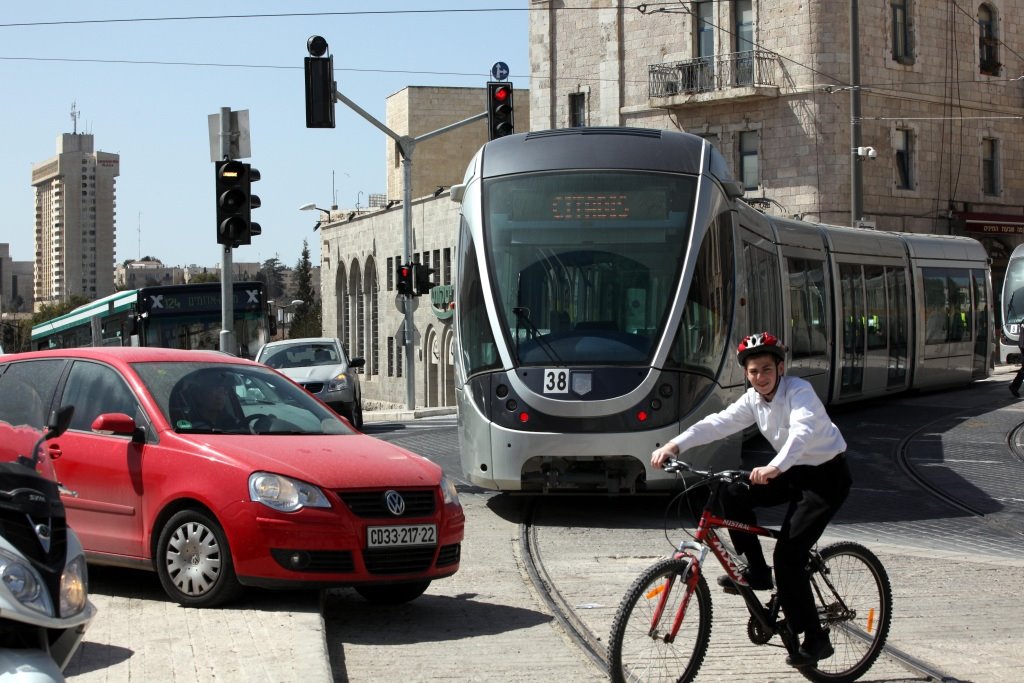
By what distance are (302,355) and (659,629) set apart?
2000 centimetres

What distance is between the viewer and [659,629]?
6.32 m

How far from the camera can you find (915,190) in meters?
46.0

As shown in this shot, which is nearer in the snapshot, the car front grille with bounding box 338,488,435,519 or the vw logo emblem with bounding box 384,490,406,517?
the car front grille with bounding box 338,488,435,519

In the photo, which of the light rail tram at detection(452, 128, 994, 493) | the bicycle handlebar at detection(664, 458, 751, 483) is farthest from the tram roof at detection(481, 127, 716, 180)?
the bicycle handlebar at detection(664, 458, 751, 483)

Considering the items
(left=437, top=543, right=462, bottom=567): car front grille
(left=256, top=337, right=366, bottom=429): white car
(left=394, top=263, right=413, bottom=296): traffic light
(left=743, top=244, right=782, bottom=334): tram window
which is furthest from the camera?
(left=394, top=263, right=413, bottom=296): traffic light

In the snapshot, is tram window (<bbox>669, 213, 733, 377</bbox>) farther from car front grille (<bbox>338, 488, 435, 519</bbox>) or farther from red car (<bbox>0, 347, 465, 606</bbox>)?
car front grille (<bbox>338, 488, 435, 519</bbox>)

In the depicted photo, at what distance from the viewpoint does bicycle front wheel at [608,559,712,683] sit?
20.4 feet

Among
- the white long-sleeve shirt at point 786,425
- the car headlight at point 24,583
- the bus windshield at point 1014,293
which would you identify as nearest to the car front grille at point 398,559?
the white long-sleeve shirt at point 786,425

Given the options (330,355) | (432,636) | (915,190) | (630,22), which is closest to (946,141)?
(915,190)

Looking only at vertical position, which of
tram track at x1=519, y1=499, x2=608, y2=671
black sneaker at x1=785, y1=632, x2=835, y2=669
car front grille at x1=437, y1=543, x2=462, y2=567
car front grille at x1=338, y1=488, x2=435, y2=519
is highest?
car front grille at x1=338, y1=488, x2=435, y2=519

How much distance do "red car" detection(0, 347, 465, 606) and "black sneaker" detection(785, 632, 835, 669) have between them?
241 cm

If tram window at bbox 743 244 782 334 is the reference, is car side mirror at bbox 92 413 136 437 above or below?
below

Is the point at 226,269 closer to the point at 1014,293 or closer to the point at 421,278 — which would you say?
the point at 421,278

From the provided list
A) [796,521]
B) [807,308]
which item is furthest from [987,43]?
[796,521]
